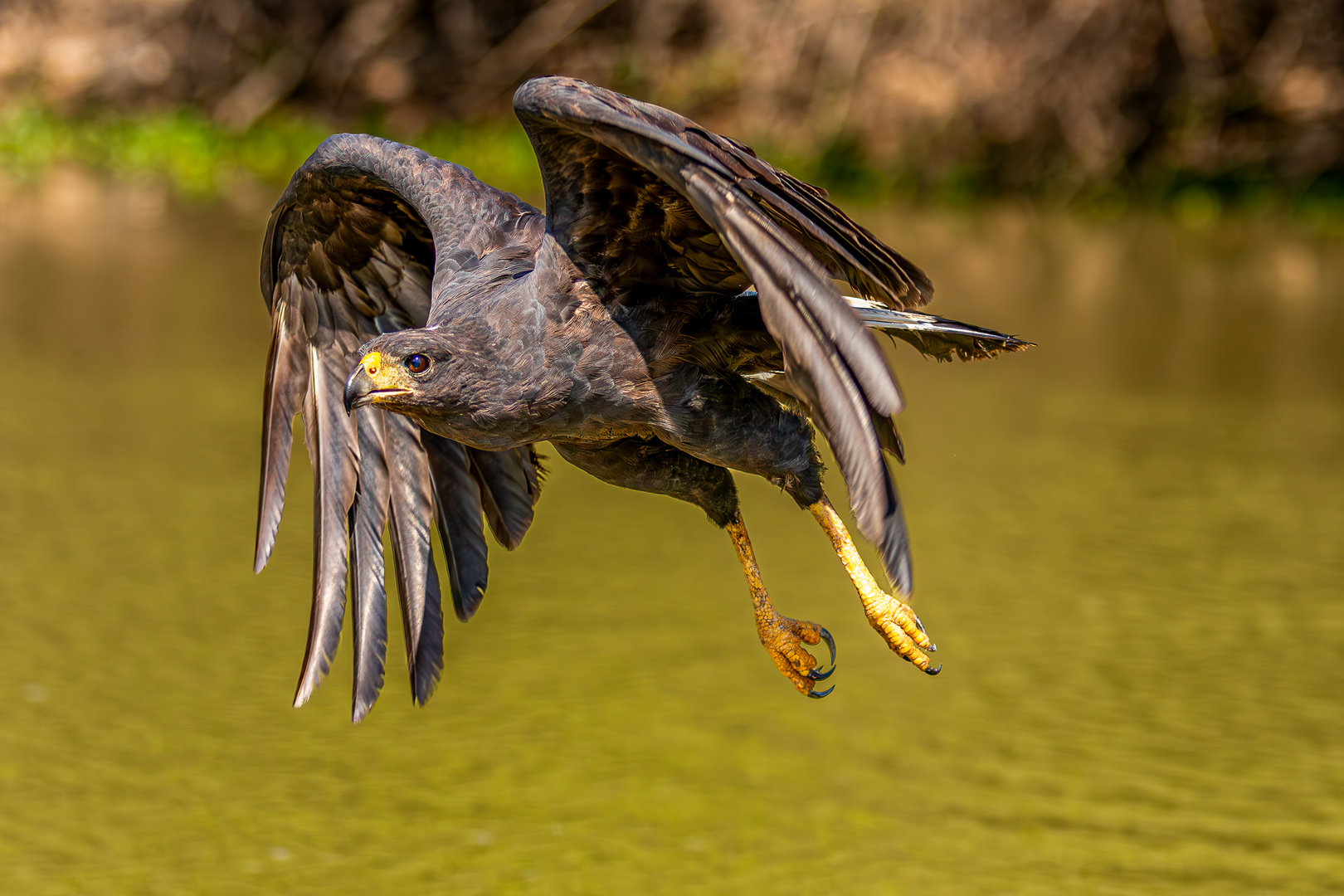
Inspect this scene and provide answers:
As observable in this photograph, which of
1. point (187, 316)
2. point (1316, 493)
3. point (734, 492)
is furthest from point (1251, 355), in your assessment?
point (734, 492)

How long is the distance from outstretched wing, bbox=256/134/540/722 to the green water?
1.15m

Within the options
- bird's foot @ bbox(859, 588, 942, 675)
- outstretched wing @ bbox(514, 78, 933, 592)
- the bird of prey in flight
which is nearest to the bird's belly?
the bird of prey in flight

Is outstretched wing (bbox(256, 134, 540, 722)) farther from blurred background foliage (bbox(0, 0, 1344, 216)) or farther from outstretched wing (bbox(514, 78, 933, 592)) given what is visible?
blurred background foliage (bbox(0, 0, 1344, 216))

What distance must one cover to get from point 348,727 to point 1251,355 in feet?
26.4

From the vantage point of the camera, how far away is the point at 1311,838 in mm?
6270

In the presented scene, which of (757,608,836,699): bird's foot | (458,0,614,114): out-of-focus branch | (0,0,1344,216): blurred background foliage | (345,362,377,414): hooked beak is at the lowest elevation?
(757,608,836,699): bird's foot

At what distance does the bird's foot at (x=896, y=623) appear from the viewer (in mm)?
4609

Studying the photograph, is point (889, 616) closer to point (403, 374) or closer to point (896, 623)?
point (896, 623)

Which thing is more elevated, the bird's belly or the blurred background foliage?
the blurred background foliage

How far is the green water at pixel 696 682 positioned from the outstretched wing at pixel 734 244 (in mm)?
2273

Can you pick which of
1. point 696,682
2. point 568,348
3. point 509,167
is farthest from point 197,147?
point 568,348

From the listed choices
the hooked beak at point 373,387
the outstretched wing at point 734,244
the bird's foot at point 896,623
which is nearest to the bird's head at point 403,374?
the hooked beak at point 373,387

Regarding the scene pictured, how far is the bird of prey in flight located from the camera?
3594mm

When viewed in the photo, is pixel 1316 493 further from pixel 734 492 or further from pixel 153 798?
pixel 153 798
